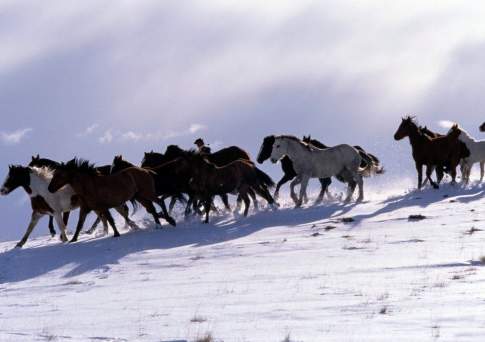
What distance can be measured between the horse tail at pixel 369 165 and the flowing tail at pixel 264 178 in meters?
2.58

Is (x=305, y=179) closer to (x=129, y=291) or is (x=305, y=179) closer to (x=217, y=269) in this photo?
(x=217, y=269)

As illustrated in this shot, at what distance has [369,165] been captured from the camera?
A: 24.1 metres

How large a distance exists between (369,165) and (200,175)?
552 centimetres

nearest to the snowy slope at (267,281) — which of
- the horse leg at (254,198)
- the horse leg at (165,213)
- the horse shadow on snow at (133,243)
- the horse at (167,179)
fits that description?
the horse shadow on snow at (133,243)

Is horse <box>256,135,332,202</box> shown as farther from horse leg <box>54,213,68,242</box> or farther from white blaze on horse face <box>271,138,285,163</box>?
horse leg <box>54,213,68,242</box>

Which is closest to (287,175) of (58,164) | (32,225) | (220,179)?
(220,179)

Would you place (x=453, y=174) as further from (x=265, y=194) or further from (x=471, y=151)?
(x=265, y=194)

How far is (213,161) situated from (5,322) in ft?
46.1

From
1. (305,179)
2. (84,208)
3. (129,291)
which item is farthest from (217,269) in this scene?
(305,179)

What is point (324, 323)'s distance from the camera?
8.27 metres

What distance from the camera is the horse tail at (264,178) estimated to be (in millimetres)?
22172

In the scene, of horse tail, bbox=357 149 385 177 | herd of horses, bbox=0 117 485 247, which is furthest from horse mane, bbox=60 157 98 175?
horse tail, bbox=357 149 385 177

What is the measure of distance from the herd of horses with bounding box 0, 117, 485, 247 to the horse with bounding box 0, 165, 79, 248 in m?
0.02

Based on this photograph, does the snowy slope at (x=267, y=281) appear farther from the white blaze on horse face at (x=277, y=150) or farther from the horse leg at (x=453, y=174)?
the horse leg at (x=453, y=174)
